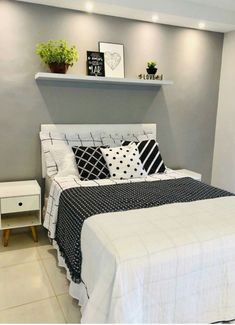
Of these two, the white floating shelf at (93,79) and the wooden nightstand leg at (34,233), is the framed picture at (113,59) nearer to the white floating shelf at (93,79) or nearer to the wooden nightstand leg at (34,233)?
the white floating shelf at (93,79)

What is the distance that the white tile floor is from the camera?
183cm

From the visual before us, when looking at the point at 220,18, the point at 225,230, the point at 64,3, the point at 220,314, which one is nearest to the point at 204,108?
the point at 220,18

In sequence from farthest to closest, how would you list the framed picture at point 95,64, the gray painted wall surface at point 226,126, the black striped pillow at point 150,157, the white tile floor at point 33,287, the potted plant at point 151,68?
the gray painted wall surface at point 226,126, the potted plant at point 151,68, the framed picture at point 95,64, the black striped pillow at point 150,157, the white tile floor at point 33,287

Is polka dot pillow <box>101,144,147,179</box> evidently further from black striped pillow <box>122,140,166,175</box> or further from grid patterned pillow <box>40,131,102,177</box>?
grid patterned pillow <box>40,131,102,177</box>

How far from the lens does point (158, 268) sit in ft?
4.43

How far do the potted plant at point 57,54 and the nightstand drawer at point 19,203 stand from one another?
1282mm

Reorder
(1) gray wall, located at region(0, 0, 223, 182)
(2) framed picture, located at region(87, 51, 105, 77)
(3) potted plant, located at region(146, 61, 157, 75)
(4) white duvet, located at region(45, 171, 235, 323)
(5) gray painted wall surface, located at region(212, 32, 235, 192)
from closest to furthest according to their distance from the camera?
(4) white duvet, located at region(45, 171, 235, 323), (1) gray wall, located at region(0, 0, 223, 182), (2) framed picture, located at region(87, 51, 105, 77), (3) potted plant, located at region(146, 61, 157, 75), (5) gray painted wall surface, located at region(212, 32, 235, 192)

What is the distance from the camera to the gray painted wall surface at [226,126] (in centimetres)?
367

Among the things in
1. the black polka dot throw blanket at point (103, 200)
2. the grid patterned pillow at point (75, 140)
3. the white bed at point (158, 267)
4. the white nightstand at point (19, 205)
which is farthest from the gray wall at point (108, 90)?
the white bed at point (158, 267)

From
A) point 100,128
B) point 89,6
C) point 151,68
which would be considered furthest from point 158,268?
point 89,6

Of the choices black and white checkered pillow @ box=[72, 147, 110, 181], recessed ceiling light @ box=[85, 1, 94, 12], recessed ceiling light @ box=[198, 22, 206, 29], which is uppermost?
recessed ceiling light @ box=[85, 1, 94, 12]

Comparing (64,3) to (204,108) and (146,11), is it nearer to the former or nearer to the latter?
(146,11)

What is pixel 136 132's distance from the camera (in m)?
3.34

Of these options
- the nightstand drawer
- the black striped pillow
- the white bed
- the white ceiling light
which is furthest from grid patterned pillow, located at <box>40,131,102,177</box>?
the white ceiling light
